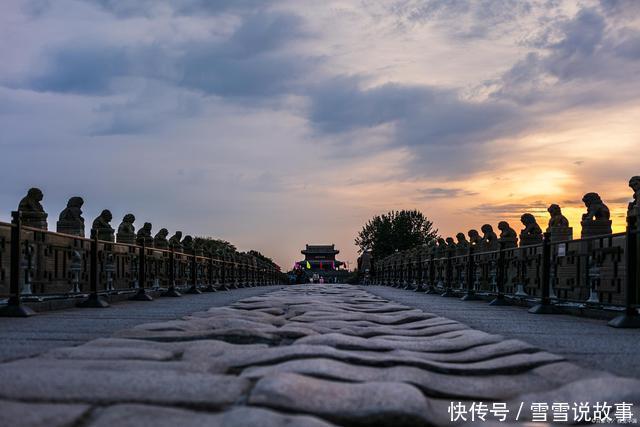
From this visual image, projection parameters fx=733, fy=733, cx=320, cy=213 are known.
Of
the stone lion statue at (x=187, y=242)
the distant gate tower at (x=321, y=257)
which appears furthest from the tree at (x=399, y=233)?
the stone lion statue at (x=187, y=242)

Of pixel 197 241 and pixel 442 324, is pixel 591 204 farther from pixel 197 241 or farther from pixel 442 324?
pixel 197 241

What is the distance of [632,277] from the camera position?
9.10 metres

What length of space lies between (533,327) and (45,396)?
639cm

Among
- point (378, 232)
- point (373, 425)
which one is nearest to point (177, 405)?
point (373, 425)

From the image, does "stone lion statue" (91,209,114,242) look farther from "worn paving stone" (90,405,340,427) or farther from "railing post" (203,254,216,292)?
"worn paving stone" (90,405,340,427)

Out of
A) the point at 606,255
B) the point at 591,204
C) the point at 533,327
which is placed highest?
the point at 591,204

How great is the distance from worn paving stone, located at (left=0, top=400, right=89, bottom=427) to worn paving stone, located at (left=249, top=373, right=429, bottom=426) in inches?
29.2

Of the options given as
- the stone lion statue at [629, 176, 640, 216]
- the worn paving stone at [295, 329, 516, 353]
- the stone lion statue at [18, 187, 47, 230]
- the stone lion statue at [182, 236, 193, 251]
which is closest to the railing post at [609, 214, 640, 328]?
the stone lion statue at [629, 176, 640, 216]

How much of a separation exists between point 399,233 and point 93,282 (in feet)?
330

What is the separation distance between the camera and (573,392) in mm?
3650

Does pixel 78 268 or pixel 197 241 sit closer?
pixel 78 268

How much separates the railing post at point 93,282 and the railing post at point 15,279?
Result: 2261mm

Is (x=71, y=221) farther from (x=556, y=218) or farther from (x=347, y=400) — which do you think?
(x=347, y=400)

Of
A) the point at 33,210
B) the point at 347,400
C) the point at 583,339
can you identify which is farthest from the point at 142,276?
the point at 347,400
